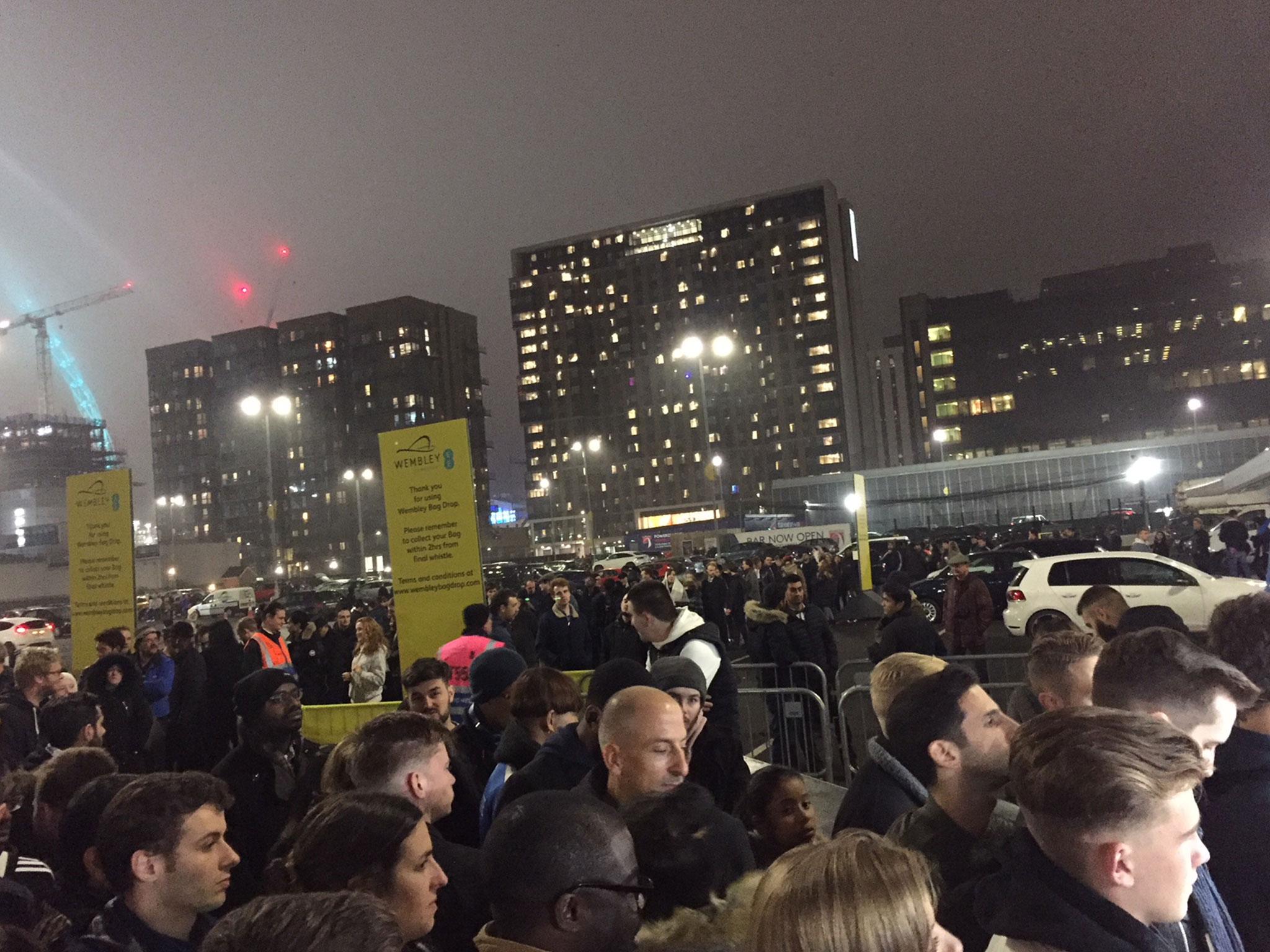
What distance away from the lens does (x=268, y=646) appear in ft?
32.1

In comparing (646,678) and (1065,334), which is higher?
(1065,334)

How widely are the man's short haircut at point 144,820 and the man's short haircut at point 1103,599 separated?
5.51 metres

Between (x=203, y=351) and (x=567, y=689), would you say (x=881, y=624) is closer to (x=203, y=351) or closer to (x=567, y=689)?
(x=567, y=689)

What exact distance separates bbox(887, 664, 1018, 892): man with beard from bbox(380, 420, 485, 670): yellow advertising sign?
5516mm

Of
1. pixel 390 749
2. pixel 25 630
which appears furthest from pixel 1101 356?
pixel 390 749

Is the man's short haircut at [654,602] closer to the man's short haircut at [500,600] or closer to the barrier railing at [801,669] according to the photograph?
the barrier railing at [801,669]

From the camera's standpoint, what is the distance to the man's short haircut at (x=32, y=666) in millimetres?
6777

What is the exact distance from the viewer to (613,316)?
154875 millimetres

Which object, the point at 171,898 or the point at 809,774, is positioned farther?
the point at 809,774

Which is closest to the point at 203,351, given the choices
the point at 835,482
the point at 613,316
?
the point at 613,316

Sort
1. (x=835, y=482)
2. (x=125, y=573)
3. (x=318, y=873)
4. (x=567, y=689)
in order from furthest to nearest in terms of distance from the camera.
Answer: (x=835, y=482) → (x=125, y=573) → (x=567, y=689) → (x=318, y=873)

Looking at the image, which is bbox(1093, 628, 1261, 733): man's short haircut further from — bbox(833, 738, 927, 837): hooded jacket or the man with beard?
bbox(833, 738, 927, 837): hooded jacket

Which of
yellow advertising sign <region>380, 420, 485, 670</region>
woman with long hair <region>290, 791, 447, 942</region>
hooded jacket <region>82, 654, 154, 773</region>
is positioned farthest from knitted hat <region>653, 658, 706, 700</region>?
hooded jacket <region>82, 654, 154, 773</region>

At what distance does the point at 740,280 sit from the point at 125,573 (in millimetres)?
140477
